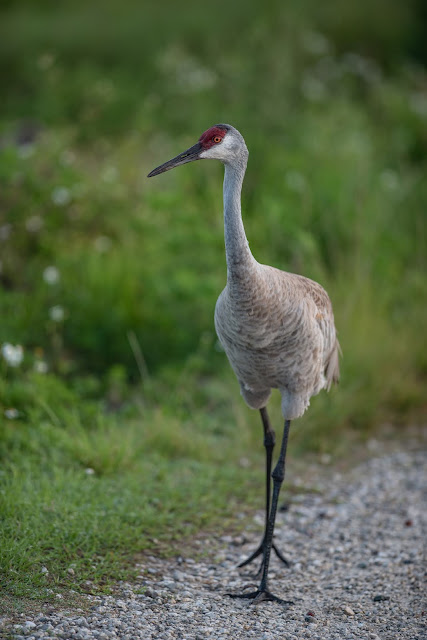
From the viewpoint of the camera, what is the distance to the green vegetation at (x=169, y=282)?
4125 millimetres

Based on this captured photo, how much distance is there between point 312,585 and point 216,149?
224cm

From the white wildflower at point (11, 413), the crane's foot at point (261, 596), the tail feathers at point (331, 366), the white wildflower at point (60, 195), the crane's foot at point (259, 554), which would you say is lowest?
the crane's foot at point (259, 554)

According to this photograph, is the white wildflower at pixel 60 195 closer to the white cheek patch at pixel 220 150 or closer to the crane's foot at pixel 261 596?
the white cheek patch at pixel 220 150

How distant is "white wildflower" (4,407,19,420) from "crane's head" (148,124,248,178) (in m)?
1.89

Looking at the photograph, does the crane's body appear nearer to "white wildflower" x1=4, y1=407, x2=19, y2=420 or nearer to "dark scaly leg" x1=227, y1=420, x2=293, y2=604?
"dark scaly leg" x1=227, y1=420, x2=293, y2=604

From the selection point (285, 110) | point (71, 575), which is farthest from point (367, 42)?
point (71, 575)

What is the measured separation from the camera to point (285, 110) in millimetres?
7457

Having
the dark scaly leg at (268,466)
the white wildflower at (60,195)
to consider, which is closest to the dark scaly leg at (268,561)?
the dark scaly leg at (268,466)

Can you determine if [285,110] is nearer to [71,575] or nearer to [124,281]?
[124,281]

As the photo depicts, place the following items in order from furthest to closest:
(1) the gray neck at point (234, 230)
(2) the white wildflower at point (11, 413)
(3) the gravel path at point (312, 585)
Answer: (2) the white wildflower at point (11, 413)
(1) the gray neck at point (234, 230)
(3) the gravel path at point (312, 585)

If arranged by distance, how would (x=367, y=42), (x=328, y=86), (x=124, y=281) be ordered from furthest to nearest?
(x=367, y=42) → (x=328, y=86) → (x=124, y=281)

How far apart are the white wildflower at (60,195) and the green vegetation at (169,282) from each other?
21 millimetres

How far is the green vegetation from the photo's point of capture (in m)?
4.12

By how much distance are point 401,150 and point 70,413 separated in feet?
18.3
